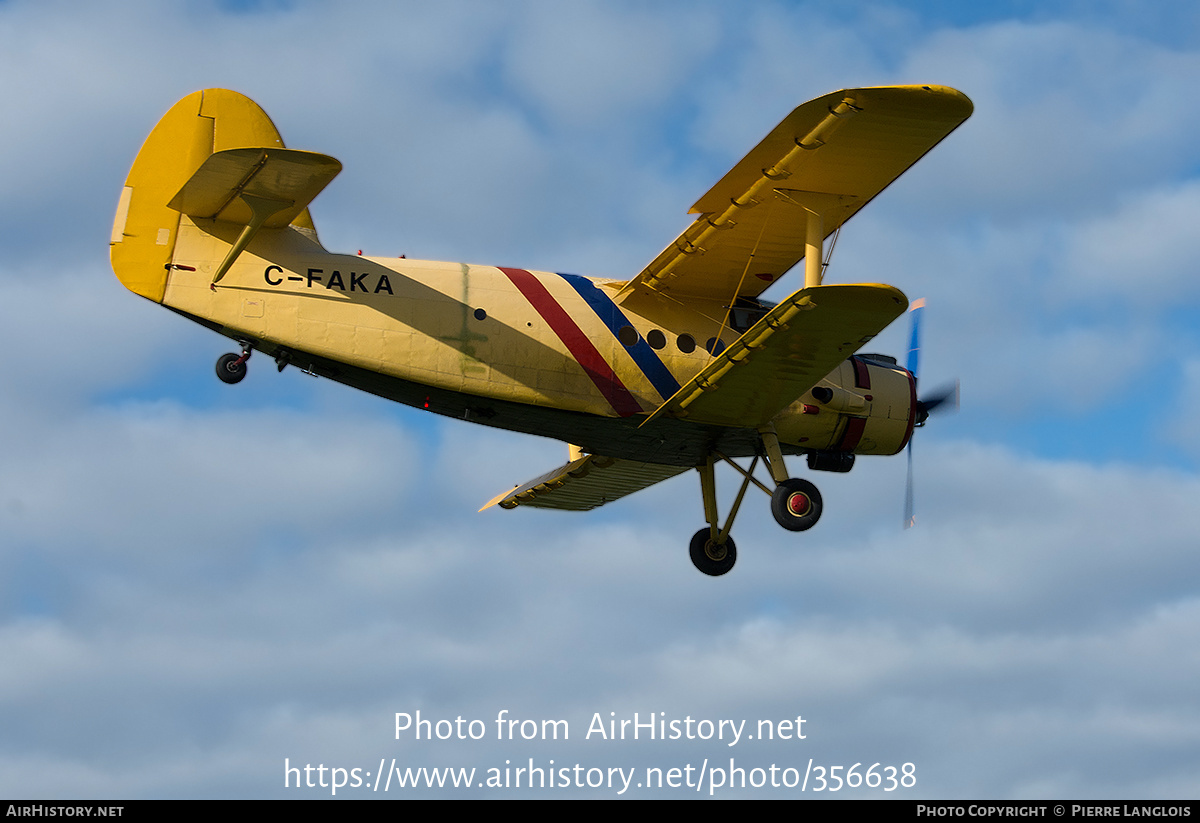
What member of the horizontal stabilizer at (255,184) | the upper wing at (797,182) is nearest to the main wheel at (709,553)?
the upper wing at (797,182)

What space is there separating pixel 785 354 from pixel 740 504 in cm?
336

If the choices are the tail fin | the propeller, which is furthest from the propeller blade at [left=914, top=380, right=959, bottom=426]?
the tail fin

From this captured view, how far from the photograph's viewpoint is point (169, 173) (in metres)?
18.1

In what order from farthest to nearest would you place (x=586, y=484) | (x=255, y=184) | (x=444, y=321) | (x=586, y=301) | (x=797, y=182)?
(x=586, y=484)
(x=586, y=301)
(x=444, y=321)
(x=797, y=182)
(x=255, y=184)

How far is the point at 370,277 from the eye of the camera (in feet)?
59.1

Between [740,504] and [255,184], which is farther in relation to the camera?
[740,504]

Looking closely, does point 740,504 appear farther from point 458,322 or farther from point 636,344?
point 458,322

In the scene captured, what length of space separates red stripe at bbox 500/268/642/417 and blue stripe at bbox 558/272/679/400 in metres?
0.38

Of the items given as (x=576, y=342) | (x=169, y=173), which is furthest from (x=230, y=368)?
(x=576, y=342)

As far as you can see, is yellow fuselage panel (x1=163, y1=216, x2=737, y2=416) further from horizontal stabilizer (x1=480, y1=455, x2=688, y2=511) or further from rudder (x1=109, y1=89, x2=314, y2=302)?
horizontal stabilizer (x1=480, y1=455, x2=688, y2=511)

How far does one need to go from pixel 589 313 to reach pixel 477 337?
1.57 m

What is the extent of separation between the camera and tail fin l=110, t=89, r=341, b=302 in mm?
17511

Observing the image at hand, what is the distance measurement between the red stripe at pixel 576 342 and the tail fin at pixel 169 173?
8.60 feet
